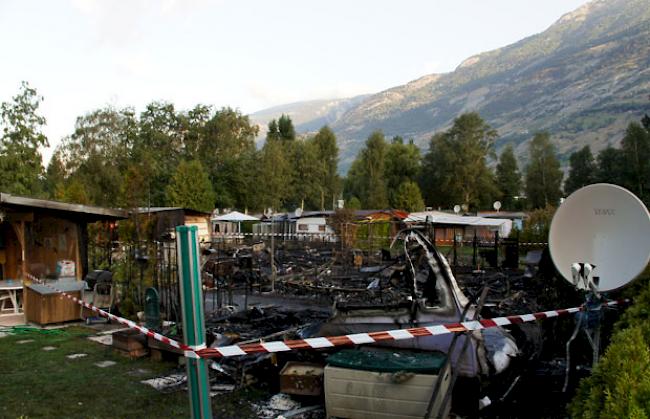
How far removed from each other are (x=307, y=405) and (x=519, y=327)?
129 inches

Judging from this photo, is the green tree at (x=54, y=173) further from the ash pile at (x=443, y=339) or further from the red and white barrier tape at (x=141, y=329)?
the ash pile at (x=443, y=339)

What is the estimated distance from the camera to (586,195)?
6.29 metres

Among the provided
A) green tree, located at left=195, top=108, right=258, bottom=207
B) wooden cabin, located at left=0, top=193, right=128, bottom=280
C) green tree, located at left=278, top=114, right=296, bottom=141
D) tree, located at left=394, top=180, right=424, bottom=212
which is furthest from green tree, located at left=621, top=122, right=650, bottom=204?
wooden cabin, located at left=0, top=193, right=128, bottom=280

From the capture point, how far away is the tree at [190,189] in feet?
160

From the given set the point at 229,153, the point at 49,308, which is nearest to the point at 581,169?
the point at 229,153

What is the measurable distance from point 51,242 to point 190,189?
1441 inches

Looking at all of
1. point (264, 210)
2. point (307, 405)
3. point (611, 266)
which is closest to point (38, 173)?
point (264, 210)

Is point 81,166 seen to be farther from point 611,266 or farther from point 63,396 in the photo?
point 611,266

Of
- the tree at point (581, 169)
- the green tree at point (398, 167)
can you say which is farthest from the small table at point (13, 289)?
the green tree at point (398, 167)

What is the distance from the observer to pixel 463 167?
63.3 metres

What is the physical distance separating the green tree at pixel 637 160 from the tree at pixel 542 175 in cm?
1243

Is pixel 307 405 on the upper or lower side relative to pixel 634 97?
lower

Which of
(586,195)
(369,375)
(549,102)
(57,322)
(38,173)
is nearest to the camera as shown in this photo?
(369,375)

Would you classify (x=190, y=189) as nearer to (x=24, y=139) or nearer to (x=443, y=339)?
(x=24, y=139)
